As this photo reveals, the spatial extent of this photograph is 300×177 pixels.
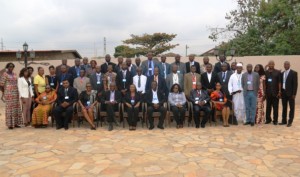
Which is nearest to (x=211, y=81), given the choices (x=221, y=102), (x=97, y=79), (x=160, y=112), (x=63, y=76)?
(x=221, y=102)

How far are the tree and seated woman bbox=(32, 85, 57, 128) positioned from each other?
22.6m

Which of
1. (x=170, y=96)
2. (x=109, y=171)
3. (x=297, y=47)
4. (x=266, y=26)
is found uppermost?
(x=266, y=26)

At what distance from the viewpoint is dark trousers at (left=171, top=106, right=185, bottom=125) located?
764cm

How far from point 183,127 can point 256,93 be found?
210 cm

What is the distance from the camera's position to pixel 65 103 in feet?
25.3

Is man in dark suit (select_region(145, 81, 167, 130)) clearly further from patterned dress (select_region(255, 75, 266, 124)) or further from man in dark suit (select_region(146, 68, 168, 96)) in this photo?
patterned dress (select_region(255, 75, 266, 124))

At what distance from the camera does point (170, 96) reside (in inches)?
313

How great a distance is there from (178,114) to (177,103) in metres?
0.31

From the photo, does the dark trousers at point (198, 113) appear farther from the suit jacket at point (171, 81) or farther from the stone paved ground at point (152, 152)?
the suit jacket at point (171, 81)

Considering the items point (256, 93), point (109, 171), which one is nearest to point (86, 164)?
point (109, 171)

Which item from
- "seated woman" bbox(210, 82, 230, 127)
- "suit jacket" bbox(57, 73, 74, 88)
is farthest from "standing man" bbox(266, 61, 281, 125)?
"suit jacket" bbox(57, 73, 74, 88)

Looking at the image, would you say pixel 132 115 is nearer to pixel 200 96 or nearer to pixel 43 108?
pixel 200 96

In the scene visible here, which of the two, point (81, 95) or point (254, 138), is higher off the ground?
point (81, 95)

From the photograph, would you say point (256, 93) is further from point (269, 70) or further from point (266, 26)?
point (266, 26)
